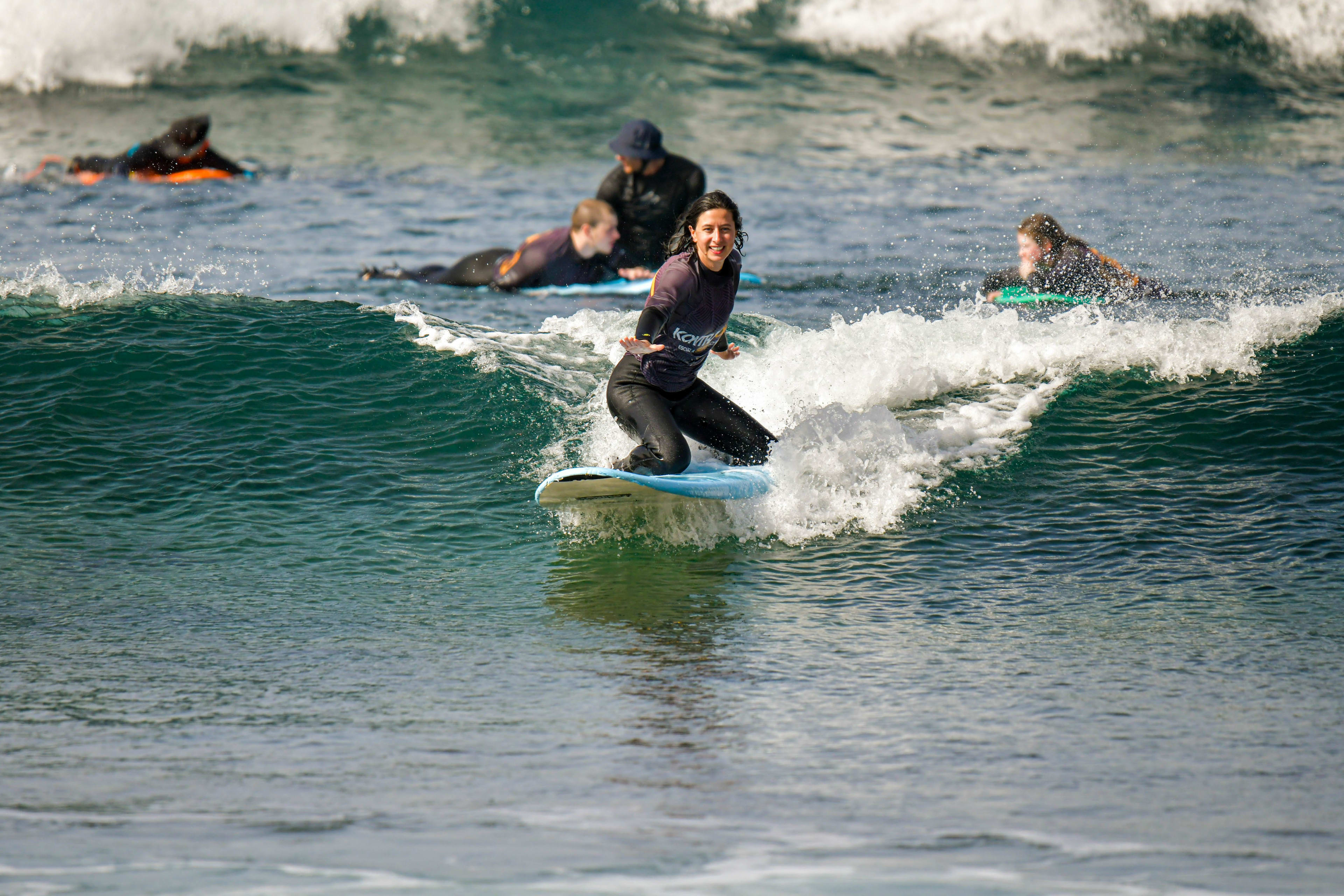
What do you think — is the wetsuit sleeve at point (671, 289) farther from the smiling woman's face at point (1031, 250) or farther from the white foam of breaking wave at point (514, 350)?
the smiling woman's face at point (1031, 250)

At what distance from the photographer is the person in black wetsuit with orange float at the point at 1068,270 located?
9.72 m

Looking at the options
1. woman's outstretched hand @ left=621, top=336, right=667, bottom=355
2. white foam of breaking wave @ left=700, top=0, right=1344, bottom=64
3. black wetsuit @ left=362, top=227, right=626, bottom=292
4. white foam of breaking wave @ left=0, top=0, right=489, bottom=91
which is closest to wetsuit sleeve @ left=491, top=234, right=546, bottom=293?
black wetsuit @ left=362, top=227, right=626, bottom=292

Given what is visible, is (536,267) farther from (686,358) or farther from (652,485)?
(652,485)

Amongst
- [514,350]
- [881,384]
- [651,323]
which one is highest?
[651,323]

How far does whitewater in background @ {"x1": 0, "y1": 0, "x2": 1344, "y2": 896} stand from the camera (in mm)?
3572

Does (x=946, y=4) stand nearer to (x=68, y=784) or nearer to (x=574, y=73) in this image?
(x=574, y=73)

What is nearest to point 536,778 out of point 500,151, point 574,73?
point 500,151

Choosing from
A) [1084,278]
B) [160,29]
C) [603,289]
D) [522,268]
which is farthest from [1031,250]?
[160,29]

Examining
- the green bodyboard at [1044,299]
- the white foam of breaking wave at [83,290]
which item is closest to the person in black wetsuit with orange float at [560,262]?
Result: the white foam of breaking wave at [83,290]

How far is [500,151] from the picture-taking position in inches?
671

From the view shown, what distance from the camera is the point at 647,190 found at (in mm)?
11359

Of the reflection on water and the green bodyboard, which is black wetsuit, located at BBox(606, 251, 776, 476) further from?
the green bodyboard

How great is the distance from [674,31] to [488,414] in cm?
1519

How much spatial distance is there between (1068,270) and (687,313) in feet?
15.3
